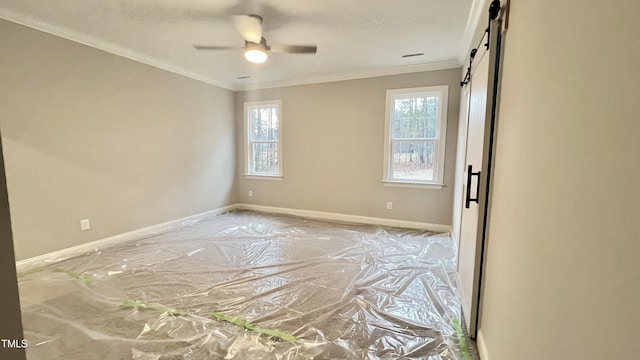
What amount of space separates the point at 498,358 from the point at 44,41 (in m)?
4.79

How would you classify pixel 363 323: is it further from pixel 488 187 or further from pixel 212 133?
pixel 212 133

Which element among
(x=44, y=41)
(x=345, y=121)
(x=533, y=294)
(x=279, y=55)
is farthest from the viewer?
(x=345, y=121)

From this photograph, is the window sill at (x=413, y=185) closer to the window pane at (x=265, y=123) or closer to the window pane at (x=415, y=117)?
the window pane at (x=415, y=117)

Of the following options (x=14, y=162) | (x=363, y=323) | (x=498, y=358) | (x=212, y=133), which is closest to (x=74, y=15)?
(x=14, y=162)

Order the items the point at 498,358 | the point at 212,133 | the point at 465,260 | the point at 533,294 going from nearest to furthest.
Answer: the point at 533,294, the point at 498,358, the point at 465,260, the point at 212,133

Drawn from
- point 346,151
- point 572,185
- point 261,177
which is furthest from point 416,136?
point 572,185

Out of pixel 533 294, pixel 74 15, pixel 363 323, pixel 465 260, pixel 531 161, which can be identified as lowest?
pixel 363 323

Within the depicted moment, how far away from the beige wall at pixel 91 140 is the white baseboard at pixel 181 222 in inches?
3.1

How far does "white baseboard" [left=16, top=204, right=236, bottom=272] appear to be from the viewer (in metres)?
2.88

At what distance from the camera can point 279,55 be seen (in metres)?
3.74

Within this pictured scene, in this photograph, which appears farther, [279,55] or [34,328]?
[279,55]

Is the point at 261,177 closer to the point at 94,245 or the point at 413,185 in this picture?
the point at 94,245

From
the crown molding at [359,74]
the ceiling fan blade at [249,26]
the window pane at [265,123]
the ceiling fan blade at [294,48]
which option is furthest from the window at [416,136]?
the ceiling fan blade at [249,26]

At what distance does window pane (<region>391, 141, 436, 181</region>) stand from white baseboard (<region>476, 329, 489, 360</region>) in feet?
9.37
